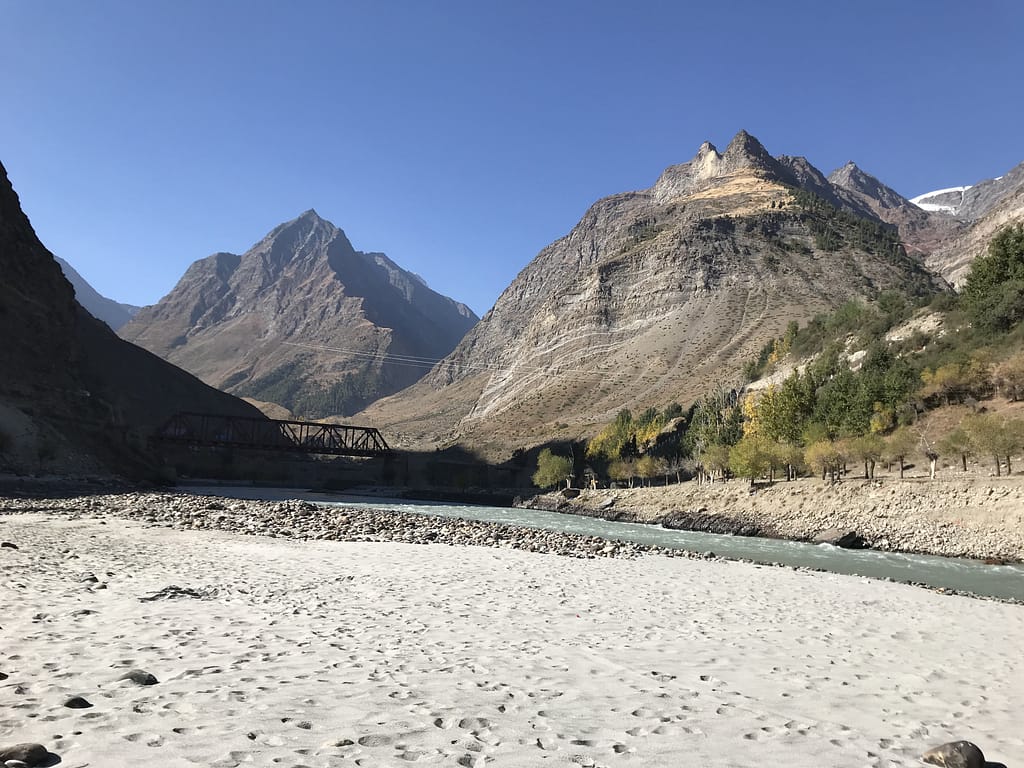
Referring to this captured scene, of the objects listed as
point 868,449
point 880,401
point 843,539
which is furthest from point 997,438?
point 880,401

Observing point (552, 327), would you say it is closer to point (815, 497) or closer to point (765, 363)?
point (765, 363)

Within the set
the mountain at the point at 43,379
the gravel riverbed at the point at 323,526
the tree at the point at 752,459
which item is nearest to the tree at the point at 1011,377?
the tree at the point at 752,459

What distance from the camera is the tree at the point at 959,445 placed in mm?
41812

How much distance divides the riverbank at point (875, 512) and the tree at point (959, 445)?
16.8 ft

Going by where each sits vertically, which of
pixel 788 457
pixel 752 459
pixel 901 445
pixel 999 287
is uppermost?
pixel 999 287

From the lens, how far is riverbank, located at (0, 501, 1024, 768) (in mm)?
4836

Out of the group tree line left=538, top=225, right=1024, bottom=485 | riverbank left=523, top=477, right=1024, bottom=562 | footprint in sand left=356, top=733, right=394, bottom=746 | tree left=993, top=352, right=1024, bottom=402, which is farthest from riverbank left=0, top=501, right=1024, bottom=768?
tree left=993, top=352, right=1024, bottom=402

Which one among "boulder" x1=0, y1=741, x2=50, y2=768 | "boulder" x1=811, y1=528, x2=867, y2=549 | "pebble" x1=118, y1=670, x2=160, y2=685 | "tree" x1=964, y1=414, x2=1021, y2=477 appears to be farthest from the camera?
"tree" x1=964, y1=414, x2=1021, y2=477

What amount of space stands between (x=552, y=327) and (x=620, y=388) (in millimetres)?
50369

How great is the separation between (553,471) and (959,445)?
6188 centimetres

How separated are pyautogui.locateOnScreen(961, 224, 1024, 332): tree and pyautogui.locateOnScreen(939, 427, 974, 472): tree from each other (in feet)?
85.7

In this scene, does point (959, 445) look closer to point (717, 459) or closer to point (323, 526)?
point (717, 459)

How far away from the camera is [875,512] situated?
129ft

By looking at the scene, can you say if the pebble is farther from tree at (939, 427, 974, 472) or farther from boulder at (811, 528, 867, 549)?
tree at (939, 427, 974, 472)
